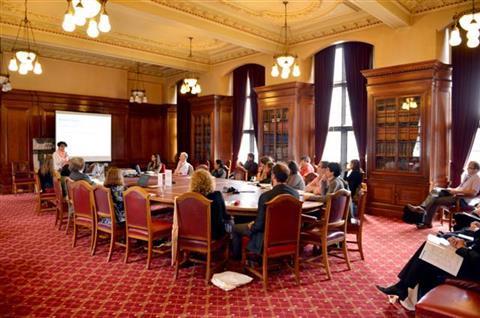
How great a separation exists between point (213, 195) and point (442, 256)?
220 centimetres

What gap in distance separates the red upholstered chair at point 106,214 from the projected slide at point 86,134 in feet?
23.7

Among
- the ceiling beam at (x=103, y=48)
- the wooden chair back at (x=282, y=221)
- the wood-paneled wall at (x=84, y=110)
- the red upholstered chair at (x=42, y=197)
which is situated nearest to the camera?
the wooden chair back at (x=282, y=221)

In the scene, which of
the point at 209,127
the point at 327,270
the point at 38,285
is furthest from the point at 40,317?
the point at 209,127

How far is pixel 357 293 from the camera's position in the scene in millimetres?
3609

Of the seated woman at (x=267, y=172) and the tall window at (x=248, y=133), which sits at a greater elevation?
the tall window at (x=248, y=133)

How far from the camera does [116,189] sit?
463 cm

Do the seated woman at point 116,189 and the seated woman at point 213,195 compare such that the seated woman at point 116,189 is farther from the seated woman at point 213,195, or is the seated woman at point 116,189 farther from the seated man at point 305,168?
the seated man at point 305,168

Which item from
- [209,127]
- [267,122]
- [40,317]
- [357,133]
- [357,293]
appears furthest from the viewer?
[209,127]

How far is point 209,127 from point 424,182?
652cm

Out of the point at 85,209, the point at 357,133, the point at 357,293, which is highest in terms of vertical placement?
the point at 357,133

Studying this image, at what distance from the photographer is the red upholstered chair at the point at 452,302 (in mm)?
2223

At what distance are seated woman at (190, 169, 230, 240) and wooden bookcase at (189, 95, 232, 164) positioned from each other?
23.4ft

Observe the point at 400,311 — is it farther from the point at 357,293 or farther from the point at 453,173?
the point at 453,173

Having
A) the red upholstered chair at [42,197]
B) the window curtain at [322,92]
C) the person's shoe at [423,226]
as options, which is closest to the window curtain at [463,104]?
the person's shoe at [423,226]
